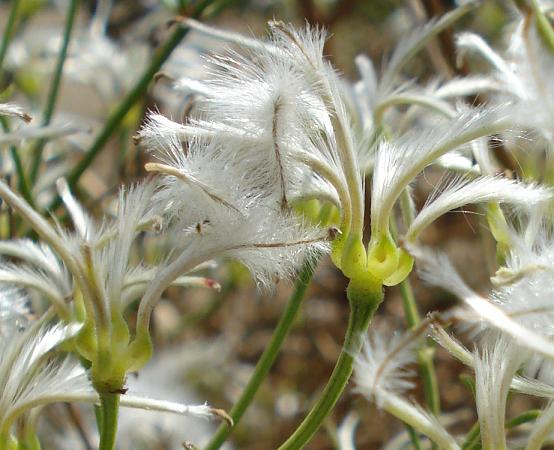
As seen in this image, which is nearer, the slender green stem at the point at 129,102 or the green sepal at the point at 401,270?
the green sepal at the point at 401,270

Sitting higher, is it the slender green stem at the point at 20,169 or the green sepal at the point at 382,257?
the green sepal at the point at 382,257

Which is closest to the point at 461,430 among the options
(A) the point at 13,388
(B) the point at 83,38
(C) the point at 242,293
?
(C) the point at 242,293

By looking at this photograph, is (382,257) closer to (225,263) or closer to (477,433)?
(477,433)

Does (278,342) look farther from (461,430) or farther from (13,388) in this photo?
(461,430)

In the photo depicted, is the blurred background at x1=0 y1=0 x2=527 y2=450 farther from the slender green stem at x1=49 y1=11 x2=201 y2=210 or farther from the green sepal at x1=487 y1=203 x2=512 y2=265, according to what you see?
the green sepal at x1=487 y1=203 x2=512 y2=265

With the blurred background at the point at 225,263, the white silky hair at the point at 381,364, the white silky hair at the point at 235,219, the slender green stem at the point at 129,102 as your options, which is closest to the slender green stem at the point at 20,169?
the slender green stem at the point at 129,102

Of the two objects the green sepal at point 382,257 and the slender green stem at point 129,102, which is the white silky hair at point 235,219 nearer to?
the green sepal at point 382,257

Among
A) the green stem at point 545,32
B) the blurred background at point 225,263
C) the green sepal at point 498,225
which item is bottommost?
the blurred background at point 225,263

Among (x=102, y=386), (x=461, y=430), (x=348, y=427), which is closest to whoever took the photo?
(x=102, y=386)
